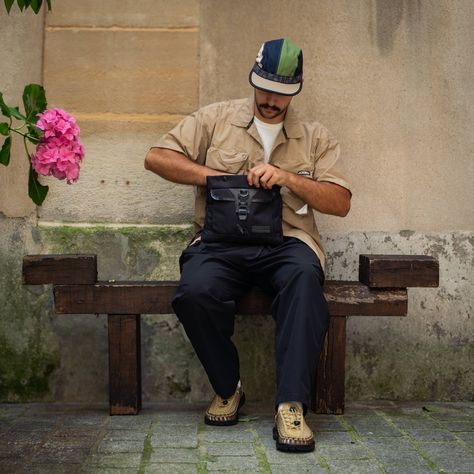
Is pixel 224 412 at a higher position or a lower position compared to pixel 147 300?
lower

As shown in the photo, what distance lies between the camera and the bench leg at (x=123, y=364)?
395 centimetres

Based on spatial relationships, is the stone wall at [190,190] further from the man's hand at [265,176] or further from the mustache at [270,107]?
the man's hand at [265,176]

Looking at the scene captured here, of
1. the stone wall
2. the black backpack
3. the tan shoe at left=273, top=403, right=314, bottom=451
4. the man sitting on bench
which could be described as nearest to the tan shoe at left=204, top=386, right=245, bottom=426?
the man sitting on bench

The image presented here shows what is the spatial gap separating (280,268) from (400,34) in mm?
1427

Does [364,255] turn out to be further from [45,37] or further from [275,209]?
[45,37]

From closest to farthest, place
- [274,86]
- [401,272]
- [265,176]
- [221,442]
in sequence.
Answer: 1. [221,442]
2. [265,176]
3. [274,86]
4. [401,272]

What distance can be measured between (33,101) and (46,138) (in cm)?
13

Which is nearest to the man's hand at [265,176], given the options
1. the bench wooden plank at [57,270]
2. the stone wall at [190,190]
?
the stone wall at [190,190]

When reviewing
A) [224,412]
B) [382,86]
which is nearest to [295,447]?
[224,412]

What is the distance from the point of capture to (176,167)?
3.91 meters

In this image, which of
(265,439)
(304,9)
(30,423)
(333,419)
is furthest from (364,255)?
(30,423)

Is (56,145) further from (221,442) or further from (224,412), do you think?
(224,412)

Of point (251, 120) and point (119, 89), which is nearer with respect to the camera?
point (251, 120)

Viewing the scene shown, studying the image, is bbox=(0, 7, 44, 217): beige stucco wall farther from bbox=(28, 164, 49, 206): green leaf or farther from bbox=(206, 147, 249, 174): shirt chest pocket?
bbox=(28, 164, 49, 206): green leaf
